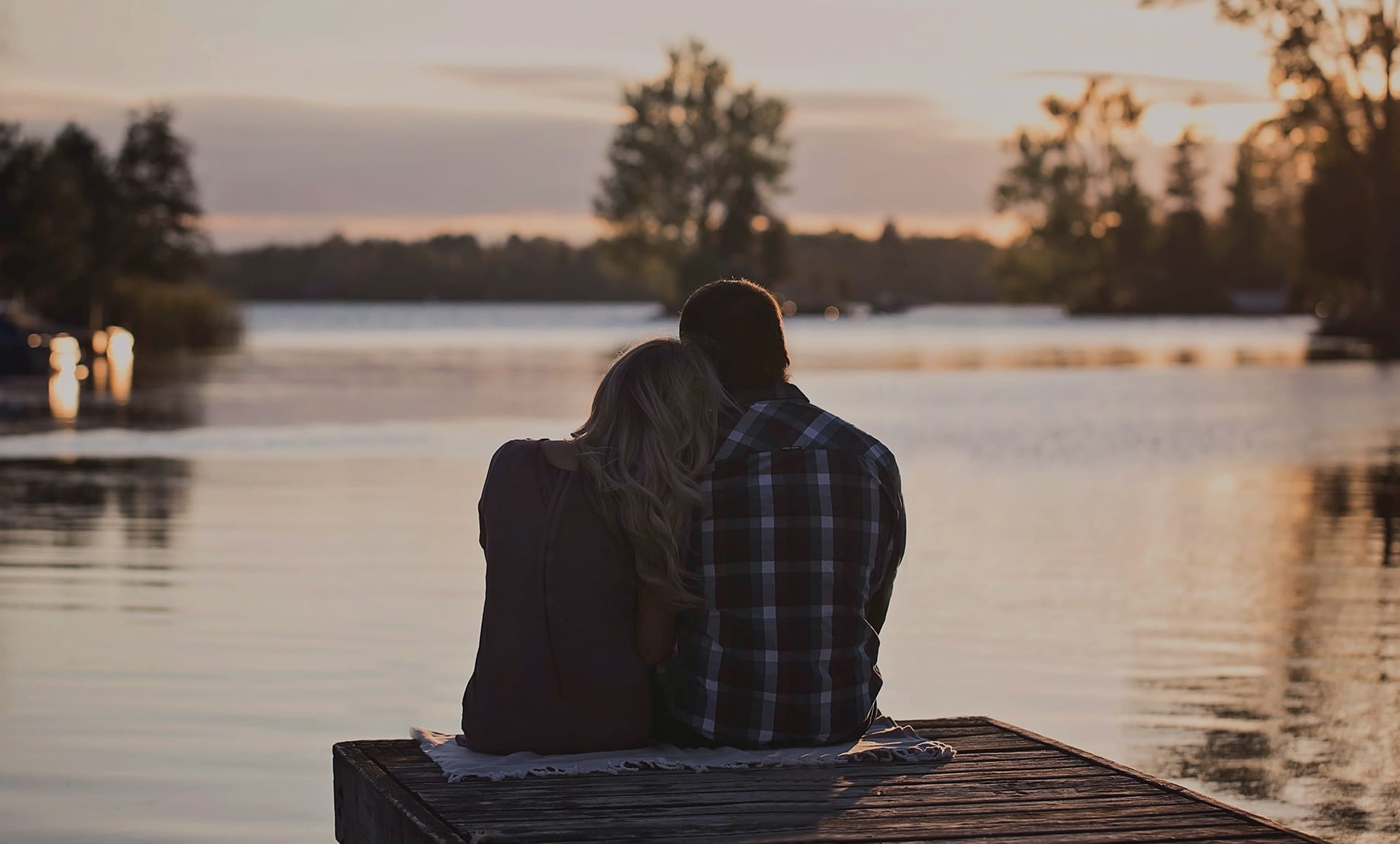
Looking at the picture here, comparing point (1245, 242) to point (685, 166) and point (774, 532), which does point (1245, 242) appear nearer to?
point (685, 166)

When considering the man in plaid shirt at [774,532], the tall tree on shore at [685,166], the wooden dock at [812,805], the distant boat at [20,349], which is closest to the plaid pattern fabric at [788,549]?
the man in plaid shirt at [774,532]

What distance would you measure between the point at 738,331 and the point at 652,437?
1.18 feet

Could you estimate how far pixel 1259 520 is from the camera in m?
14.9

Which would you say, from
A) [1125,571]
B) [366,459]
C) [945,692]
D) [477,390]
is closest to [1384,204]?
[477,390]

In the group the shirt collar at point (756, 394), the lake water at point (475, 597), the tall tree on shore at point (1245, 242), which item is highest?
the tall tree on shore at point (1245, 242)

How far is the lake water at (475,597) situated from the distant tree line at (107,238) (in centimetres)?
2465

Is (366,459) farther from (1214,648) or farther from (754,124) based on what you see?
(754,124)

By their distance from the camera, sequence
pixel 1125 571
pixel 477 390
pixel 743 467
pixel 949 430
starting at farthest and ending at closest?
pixel 477 390 → pixel 949 430 → pixel 1125 571 → pixel 743 467

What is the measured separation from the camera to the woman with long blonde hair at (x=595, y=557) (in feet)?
14.5

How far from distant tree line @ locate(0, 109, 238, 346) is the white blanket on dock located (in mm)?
48286

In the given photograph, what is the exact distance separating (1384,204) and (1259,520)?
45.7 meters

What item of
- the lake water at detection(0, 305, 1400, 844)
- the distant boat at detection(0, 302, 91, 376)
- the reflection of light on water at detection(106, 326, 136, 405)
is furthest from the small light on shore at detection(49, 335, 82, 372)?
the lake water at detection(0, 305, 1400, 844)

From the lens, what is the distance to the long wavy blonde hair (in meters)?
4.40

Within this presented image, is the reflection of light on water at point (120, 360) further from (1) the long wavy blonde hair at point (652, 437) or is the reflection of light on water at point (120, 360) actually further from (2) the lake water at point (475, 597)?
(1) the long wavy blonde hair at point (652, 437)
